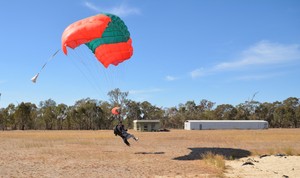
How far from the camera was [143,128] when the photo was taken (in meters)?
75.8

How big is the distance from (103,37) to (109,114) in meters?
102

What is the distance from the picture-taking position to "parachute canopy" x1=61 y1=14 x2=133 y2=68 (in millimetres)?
18562

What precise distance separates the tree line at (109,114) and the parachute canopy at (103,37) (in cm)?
8780

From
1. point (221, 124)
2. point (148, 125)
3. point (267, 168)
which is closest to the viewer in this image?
point (267, 168)

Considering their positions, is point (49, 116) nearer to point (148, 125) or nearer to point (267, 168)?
point (148, 125)

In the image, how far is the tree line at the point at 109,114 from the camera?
113663 millimetres

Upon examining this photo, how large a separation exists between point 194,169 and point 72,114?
10352 cm

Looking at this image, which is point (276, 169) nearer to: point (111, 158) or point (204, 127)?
point (111, 158)

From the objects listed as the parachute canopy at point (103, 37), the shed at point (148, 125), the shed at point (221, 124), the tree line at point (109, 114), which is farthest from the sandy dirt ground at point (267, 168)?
the tree line at point (109, 114)

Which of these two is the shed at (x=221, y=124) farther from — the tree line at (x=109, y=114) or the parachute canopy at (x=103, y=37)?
the parachute canopy at (x=103, y=37)

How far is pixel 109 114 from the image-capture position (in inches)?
4788

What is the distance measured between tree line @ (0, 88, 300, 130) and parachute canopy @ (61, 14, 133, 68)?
87802 millimetres

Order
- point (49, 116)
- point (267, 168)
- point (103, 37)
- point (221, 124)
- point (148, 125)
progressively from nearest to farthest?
point (267, 168)
point (103, 37)
point (148, 125)
point (221, 124)
point (49, 116)

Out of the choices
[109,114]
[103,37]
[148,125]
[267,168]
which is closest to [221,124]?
[148,125]
